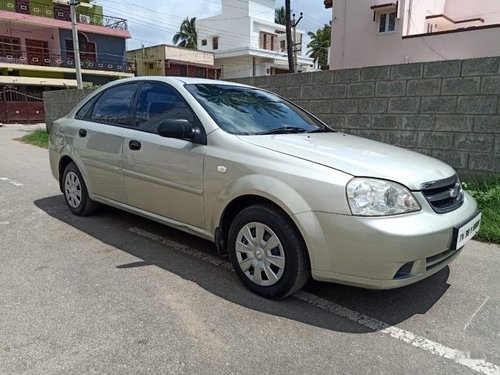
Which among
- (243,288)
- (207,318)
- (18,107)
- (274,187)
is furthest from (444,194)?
(18,107)

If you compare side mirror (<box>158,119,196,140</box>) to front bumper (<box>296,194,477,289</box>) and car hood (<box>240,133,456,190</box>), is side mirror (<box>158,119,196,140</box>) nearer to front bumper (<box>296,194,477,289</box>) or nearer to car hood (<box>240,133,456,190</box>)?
car hood (<box>240,133,456,190</box>)

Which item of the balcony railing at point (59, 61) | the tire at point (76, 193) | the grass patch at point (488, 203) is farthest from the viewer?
the balcony railing at point (59, 61)

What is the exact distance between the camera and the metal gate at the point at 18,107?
80.6ft

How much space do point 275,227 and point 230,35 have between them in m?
42.1

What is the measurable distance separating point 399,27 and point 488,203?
15.0m

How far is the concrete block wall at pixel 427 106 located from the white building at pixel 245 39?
1312 inches

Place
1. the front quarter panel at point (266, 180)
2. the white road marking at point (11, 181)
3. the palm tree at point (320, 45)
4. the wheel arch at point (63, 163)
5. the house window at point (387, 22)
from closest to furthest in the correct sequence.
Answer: the front quarter panel at point (266, 180) < the wheel arch at point (63, 163) < the white road marking at point (11, 181) < the house window at point (387, 22) < the palm tree at point (320, 45)

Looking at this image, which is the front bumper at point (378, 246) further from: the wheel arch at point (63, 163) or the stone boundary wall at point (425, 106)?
the wheel arch at point (63, 163)

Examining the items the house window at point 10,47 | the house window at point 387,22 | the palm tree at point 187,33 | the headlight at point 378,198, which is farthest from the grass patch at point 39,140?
the palm tree at point 187,33

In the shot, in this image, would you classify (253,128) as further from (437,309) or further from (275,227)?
(437,309)

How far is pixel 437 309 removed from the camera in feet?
9.70

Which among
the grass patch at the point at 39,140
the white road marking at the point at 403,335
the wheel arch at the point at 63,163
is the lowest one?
the white road marking at the point at 403,335

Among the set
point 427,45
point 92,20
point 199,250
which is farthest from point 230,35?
point 199,250

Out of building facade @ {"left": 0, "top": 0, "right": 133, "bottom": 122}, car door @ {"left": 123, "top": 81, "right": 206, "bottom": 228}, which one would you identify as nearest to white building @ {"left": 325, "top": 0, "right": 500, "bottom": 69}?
car door @ {"left": 123, "top": 81, "right": 206, "bottom": 228}
